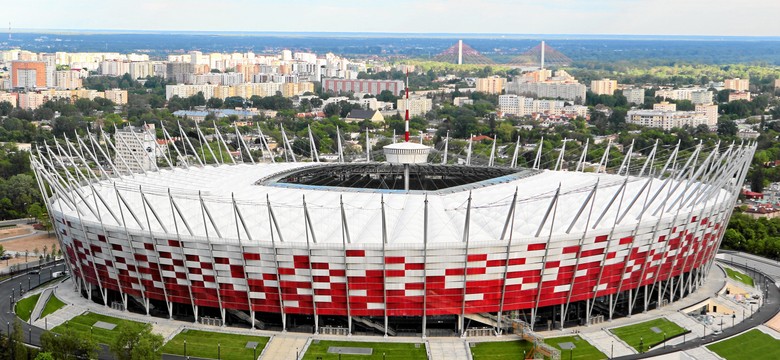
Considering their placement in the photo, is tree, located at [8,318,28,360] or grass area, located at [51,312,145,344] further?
grass area, located at [51,312,145,344]

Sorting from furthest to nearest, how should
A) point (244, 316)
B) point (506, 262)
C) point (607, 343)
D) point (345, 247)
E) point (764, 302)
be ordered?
point (764, 302) → point (244, 316) → point (607, 343) → point (506, 262) → point (345, 247)

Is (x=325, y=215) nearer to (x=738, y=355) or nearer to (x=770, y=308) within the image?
(x=738, y=355)

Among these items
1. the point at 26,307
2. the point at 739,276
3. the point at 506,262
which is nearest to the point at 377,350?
the point at 506,262

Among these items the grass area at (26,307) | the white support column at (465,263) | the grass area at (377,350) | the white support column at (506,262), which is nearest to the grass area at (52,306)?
the grass area at (26,307)

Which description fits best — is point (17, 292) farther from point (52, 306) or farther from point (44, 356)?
point (44, 356)

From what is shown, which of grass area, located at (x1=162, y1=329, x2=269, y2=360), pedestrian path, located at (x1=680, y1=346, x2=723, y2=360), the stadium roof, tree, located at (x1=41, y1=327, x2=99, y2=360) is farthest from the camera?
the stadium roof

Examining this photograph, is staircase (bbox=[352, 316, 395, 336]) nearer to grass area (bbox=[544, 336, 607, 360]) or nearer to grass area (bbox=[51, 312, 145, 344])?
grass area (bbox=[544, 336, 607, 360])

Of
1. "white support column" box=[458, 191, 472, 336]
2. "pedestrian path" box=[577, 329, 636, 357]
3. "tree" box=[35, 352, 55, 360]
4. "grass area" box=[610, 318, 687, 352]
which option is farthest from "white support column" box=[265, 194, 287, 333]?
"grass area" box=[610, 318, 687, 352]
